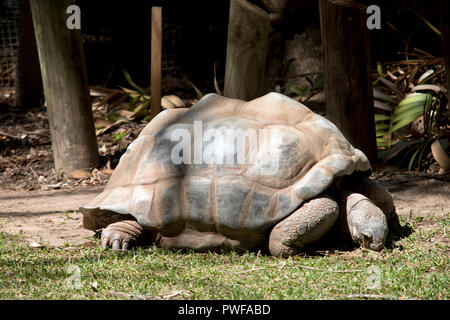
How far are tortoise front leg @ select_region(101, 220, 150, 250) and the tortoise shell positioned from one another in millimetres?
94

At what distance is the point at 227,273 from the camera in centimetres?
318

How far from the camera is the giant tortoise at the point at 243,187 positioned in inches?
135

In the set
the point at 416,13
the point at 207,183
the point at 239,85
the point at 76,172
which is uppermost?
the point at 416,13

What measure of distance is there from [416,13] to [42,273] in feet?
19.6

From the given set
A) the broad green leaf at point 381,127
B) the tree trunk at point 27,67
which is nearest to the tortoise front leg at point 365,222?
the broad green leaf at point 381,127

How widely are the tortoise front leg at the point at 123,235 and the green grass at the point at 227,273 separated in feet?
0.26

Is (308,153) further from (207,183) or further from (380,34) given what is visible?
(380,34)

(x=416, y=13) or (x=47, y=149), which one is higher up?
(x=416, y=13)

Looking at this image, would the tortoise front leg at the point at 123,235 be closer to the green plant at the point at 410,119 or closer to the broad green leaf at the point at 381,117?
the green plant at the point at 410,119

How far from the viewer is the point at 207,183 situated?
3.53 m

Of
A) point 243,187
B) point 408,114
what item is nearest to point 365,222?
point 243,187

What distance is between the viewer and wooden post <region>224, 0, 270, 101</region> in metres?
5.05

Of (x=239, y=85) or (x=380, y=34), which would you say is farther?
(x=380, y=34)
